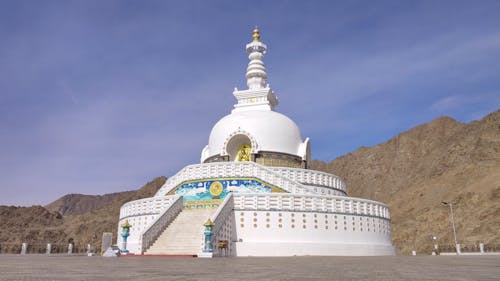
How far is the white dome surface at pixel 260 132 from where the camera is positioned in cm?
3541

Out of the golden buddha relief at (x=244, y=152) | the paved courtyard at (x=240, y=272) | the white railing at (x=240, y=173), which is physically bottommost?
the paved courtyard at (x=240, y=272)

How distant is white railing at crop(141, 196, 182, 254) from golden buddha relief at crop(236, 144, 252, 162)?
9.71 meters

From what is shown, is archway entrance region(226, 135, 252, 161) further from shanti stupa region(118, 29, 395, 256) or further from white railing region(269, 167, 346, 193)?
white railing region(269, 167, 346, 193)

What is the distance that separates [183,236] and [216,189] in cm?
605

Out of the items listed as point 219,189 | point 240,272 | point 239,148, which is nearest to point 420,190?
point 239,148

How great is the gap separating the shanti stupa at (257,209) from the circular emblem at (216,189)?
69mm

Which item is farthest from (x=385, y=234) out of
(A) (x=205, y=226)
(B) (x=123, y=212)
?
(B) (x=123, y=212)

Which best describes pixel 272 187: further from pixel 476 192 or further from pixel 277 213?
pixel 476 192

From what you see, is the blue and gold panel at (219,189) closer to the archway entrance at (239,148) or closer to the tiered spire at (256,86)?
the archway entrance at (239,148)

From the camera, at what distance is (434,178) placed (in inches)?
3755

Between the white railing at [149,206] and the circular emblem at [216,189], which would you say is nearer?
the white railing at [149,206]

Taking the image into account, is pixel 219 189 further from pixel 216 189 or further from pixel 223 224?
pixel 223 224

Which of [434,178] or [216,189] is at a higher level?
[434,178]

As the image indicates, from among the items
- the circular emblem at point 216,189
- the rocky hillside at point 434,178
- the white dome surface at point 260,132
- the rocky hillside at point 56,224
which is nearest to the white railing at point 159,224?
the circular emblem at point 216,189
